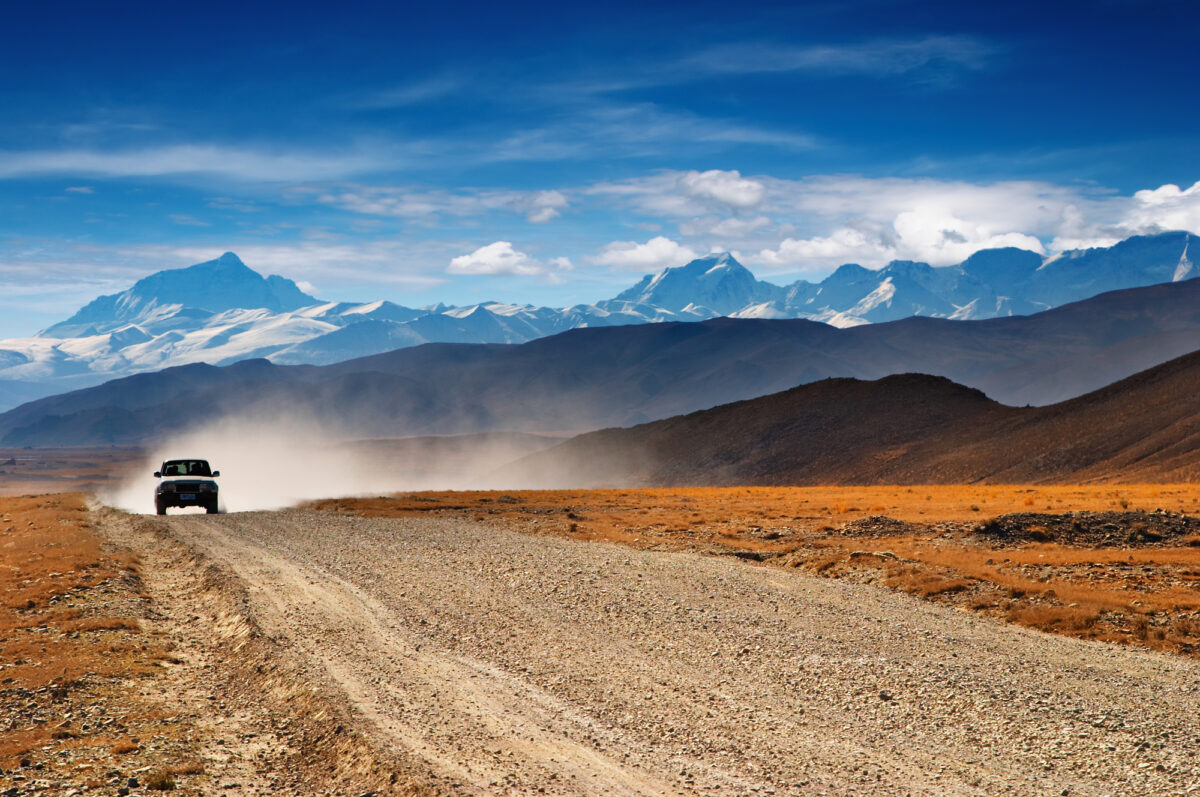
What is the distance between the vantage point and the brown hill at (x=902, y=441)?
246 ft

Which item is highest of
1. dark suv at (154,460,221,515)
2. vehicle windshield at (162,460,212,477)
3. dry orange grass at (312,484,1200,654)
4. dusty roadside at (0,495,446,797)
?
vehicle windshield at (162,460,212,477)

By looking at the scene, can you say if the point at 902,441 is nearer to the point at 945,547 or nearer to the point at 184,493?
the point at 945,547

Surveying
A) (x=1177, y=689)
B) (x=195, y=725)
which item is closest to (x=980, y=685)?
(x=1177, y=689)

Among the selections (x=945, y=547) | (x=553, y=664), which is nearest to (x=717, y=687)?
(x=553, y=664)

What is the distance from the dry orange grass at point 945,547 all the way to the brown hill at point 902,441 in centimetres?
2497

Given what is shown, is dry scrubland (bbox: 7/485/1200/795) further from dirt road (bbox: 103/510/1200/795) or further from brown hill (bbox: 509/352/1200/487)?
brown hill (bbox: 509/352/1200/487)

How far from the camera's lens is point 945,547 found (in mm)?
27156

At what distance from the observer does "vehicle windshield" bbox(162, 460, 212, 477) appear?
131ft

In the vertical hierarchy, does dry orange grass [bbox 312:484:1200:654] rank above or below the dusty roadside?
below

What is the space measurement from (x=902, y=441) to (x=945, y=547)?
76.7 meters

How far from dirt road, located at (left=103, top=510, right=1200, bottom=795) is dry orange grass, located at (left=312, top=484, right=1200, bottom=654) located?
5.17 ft

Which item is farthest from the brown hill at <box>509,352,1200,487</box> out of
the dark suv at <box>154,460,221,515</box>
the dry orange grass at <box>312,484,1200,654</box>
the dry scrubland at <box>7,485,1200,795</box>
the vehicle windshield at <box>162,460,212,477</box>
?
the vehicle windshield at <box>162,460,212,477</box>

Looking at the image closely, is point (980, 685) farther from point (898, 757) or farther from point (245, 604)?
point (245, 604)

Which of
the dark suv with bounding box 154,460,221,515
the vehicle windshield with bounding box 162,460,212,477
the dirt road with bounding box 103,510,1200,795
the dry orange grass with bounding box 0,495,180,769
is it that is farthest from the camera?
the vehicle windshield with bounding box 162,460,212,477
